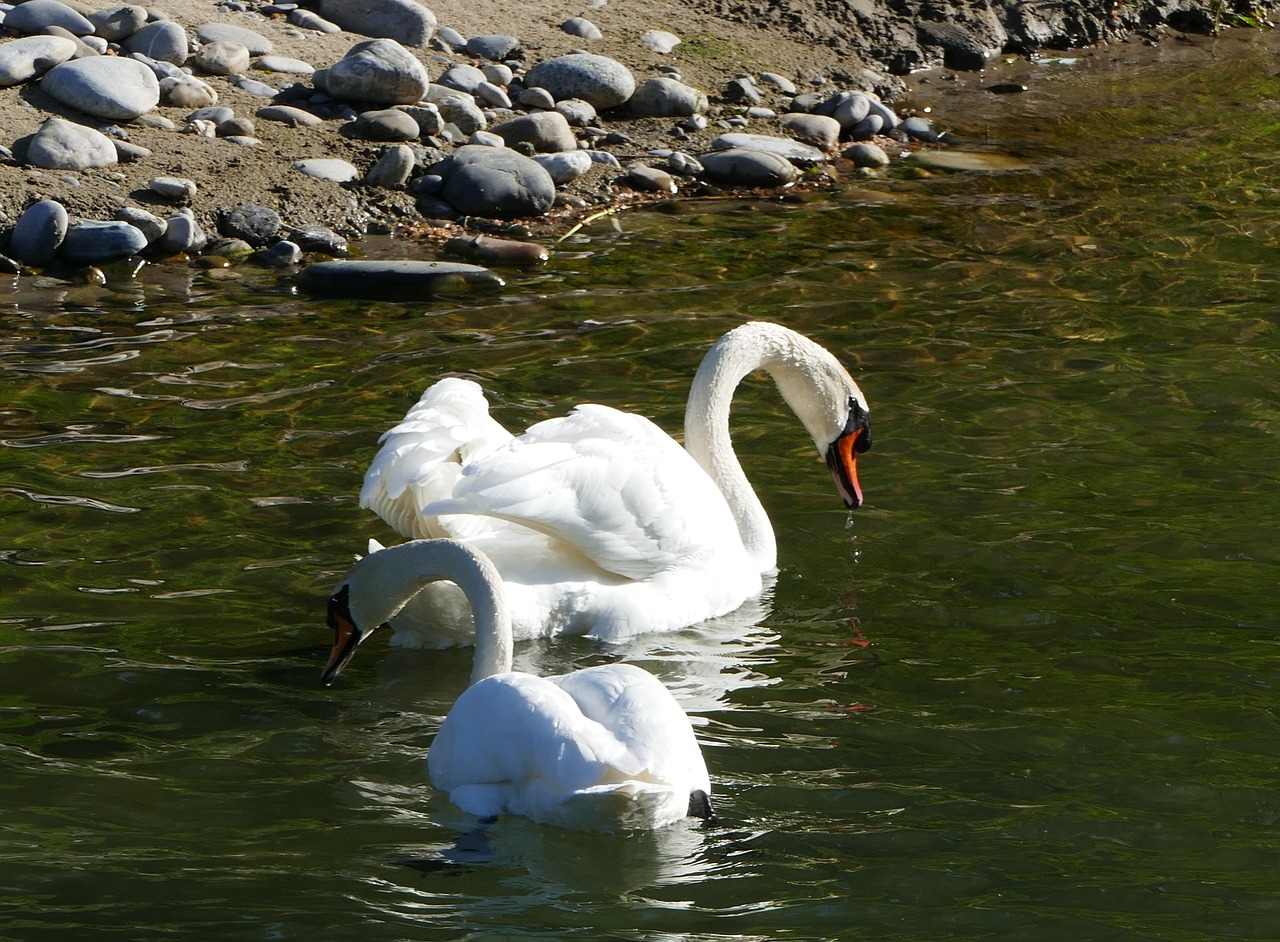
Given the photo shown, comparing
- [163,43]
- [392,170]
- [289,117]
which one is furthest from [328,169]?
[163,43]

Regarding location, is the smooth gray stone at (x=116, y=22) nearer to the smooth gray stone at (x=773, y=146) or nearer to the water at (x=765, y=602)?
the water at (x=765, y=602)

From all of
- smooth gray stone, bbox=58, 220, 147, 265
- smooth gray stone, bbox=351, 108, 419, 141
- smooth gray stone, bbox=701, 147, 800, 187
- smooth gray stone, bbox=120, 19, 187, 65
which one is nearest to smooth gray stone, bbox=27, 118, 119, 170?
smooth gray stone, bbox=58, 220, 147, 265

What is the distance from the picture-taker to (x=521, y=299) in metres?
8.69

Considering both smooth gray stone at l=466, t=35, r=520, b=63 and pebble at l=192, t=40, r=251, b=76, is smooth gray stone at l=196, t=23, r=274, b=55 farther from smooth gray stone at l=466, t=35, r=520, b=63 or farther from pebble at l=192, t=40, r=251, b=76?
smooth gray stone at l=466, t=35, r=520, b=63

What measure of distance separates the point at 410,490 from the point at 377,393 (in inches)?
84.5

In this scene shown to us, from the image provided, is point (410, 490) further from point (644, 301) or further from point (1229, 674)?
point (644, 301)

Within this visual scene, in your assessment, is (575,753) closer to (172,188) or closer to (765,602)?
(765,602)

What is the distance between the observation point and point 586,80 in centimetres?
1153

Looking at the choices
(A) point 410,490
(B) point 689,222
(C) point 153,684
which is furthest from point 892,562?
(B) point 689,222

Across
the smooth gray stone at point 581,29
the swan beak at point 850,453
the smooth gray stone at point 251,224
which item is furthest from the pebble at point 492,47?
the swan beak at point 850,453

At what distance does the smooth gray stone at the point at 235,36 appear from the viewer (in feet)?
36.5

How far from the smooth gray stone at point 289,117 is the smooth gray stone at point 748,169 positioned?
2398 mm

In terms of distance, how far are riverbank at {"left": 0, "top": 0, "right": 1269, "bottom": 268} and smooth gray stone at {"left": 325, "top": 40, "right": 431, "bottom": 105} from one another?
7.5 inches

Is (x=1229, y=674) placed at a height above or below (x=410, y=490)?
below
